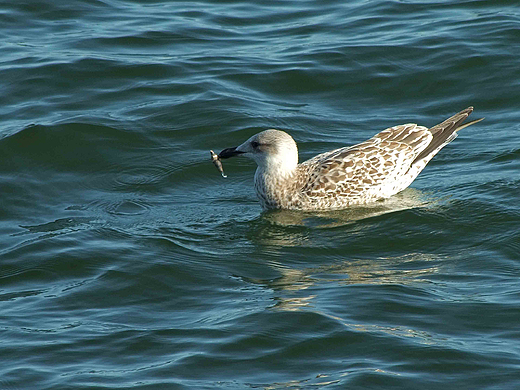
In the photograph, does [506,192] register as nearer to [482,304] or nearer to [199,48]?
[482,304]

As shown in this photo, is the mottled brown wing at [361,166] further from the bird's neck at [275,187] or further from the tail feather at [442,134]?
the bird's neck at [275,187]

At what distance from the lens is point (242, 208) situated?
10.5m

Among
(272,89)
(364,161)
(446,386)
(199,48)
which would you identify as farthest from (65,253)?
(199,48)

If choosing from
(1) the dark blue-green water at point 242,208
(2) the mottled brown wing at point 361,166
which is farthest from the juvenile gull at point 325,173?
(1) the dark blue-green water at point 242,208

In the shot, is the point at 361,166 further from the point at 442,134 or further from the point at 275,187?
the point at 442,134

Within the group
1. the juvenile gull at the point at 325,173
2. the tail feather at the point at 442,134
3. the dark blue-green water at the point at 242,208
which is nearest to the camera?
the dark blue-green water at the point at 242,208

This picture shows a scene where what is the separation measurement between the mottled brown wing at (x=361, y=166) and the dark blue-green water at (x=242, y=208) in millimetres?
273

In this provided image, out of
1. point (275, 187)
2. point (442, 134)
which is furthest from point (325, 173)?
point (442, 134)

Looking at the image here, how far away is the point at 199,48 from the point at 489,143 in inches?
210

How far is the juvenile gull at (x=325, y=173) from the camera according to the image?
1012 cm

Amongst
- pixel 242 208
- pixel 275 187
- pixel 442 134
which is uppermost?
pixel 442 134

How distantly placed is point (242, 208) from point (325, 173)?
995 millimetres

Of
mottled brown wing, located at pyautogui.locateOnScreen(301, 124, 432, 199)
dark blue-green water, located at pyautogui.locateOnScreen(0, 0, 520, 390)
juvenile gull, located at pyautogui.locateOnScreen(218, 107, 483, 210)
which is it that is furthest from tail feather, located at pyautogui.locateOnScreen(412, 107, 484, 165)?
dark blue-green water, located at pyautogui.locateOnScreen(0, 0, 520, 390)

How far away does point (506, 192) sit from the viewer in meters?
10.1
